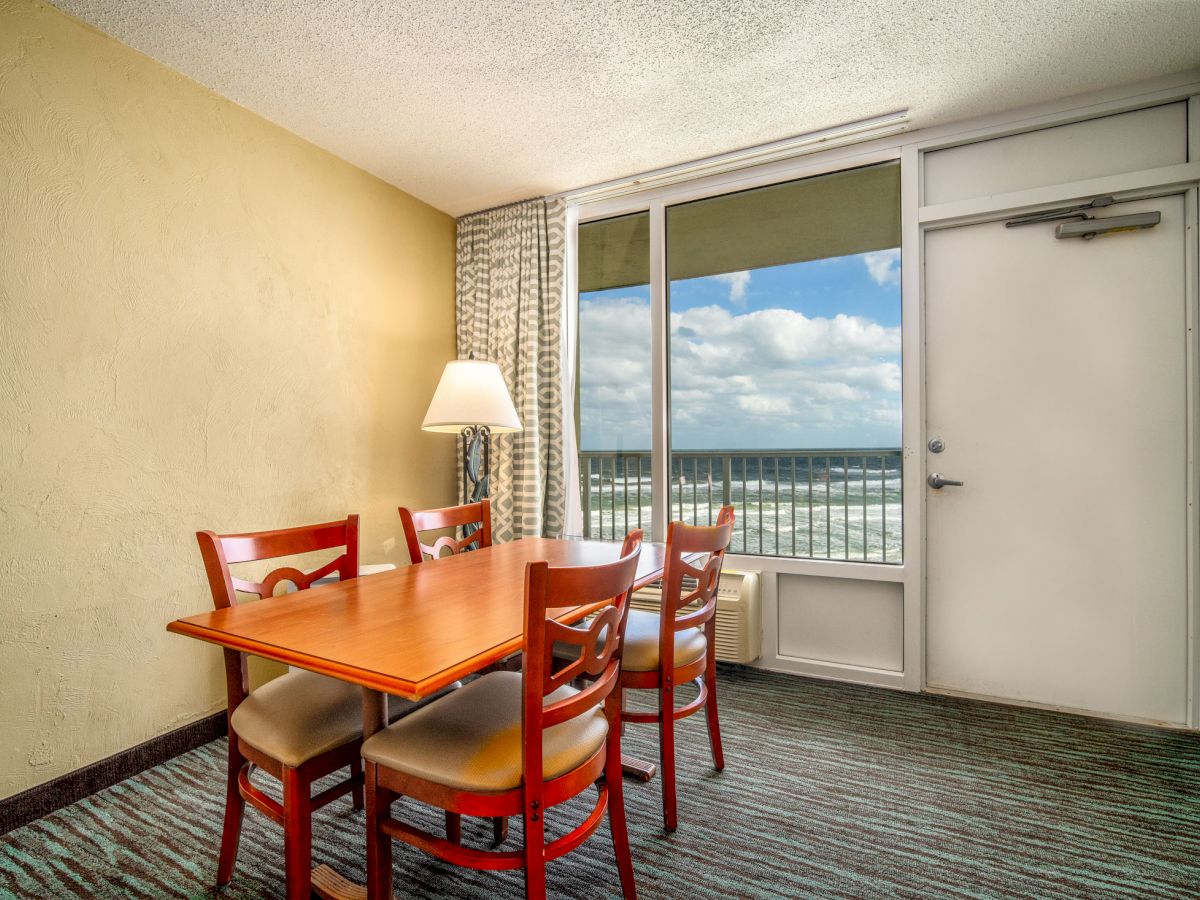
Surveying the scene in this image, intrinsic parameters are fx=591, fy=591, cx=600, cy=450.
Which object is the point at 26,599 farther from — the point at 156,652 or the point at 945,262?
the point at 945,262

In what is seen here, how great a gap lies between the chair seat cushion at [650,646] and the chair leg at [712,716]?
99 millimetres

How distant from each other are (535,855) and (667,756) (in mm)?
729

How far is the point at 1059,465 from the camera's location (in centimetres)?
259

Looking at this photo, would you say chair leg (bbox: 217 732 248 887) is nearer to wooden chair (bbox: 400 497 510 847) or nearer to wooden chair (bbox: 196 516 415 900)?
wooden chair (bbox: 196 516 415 900)

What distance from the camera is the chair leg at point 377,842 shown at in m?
1.24

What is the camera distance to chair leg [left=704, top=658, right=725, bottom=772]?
2039 mm

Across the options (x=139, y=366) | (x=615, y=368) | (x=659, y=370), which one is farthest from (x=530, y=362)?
(x=139, y=366)

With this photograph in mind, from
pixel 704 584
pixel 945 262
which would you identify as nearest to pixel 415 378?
pixel 704 584

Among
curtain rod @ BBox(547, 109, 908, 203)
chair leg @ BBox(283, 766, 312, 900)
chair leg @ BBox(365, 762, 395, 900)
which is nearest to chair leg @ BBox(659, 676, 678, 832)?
chair leg @ BBox(365, 762, 395, 900)

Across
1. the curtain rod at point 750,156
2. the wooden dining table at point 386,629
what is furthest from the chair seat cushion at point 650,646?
the curtain rod at point 750,156

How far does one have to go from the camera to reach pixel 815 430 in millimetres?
3074

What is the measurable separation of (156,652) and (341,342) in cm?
155

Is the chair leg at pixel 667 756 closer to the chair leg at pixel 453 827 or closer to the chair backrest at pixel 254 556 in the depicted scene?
the chair leg at pixel 453 827

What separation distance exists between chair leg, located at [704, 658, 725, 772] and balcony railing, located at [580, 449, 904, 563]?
1.27 meters
